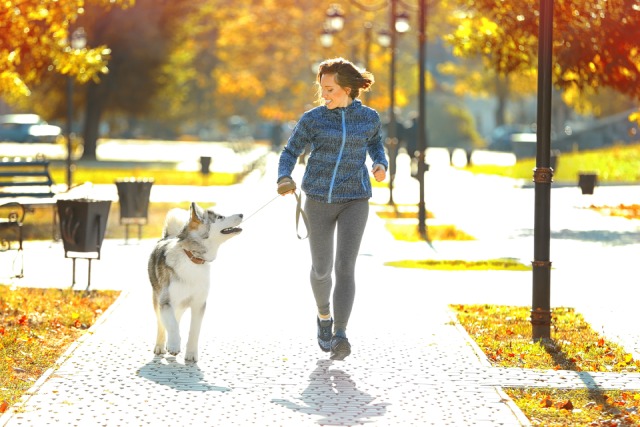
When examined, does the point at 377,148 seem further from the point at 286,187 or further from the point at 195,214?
the point at 195,214

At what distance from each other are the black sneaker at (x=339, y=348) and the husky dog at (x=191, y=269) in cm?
86

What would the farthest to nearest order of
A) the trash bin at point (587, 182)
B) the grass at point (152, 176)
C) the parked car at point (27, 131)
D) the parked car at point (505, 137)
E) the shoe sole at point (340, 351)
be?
the parked car at point (27, 131), the parked car at point (505, 137), the grass at point (152, 176), the trash bin at point (587, 182), the shoe sole at point (340, 351)

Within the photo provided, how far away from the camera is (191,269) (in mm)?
9359

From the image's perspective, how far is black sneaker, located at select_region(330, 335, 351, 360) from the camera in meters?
9.49

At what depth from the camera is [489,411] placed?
26.0 ft

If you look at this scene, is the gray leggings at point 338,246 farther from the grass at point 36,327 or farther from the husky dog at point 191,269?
the grass at point 36,327

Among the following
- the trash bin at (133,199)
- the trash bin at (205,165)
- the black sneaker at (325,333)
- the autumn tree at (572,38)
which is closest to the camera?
the black sneaker at (325,333)

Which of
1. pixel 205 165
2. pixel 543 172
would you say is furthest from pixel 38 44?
pixel 205 165

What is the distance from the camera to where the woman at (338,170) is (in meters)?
9.38

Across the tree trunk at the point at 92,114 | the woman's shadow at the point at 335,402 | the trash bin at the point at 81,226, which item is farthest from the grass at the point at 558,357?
the tree trunk at the point at 92,114

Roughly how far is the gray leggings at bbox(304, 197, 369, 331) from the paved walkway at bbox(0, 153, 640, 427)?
0.40 metres

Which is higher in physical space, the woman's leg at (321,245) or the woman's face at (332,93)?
the woman's face at (332,93)

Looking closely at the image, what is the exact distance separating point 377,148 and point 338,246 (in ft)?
2.25

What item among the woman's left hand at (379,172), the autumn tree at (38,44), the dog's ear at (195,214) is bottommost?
the dog's ear at (195,214)
